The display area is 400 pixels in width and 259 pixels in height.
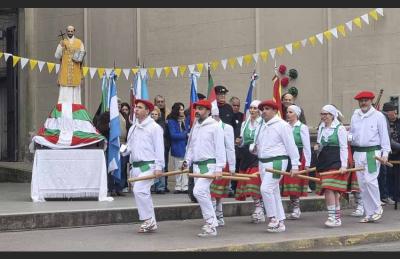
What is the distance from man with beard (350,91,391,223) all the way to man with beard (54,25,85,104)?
5863mm

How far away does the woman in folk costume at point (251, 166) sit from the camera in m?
12.0

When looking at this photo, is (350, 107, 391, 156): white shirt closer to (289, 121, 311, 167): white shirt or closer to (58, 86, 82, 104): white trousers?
(289, 121, 311, 167): white shirt

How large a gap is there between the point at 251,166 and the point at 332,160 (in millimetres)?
1493

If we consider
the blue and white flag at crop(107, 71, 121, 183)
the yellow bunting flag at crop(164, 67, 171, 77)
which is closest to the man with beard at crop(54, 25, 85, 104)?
the blue and white flag at crop(107, 71, 121, 183)

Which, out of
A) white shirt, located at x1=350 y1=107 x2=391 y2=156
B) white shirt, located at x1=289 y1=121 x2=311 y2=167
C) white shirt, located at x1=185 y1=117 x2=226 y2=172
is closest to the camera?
white shirt, located at x1=185 y1=117 x2=226 y2=172

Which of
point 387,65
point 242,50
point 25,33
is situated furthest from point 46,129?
point 25,33

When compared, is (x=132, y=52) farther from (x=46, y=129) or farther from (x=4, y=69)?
(x=46, y=129)

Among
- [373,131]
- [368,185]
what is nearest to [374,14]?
[373,131]

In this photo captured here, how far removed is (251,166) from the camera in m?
12.4

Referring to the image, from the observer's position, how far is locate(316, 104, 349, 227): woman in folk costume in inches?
455

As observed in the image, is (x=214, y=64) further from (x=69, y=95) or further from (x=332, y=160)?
(x=332, y=160)

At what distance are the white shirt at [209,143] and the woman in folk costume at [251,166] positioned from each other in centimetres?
134

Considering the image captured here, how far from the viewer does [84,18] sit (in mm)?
21859

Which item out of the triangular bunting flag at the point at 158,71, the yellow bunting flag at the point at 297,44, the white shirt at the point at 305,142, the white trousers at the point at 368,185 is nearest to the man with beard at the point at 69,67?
the triangular bunting flag at the point at 158,71
